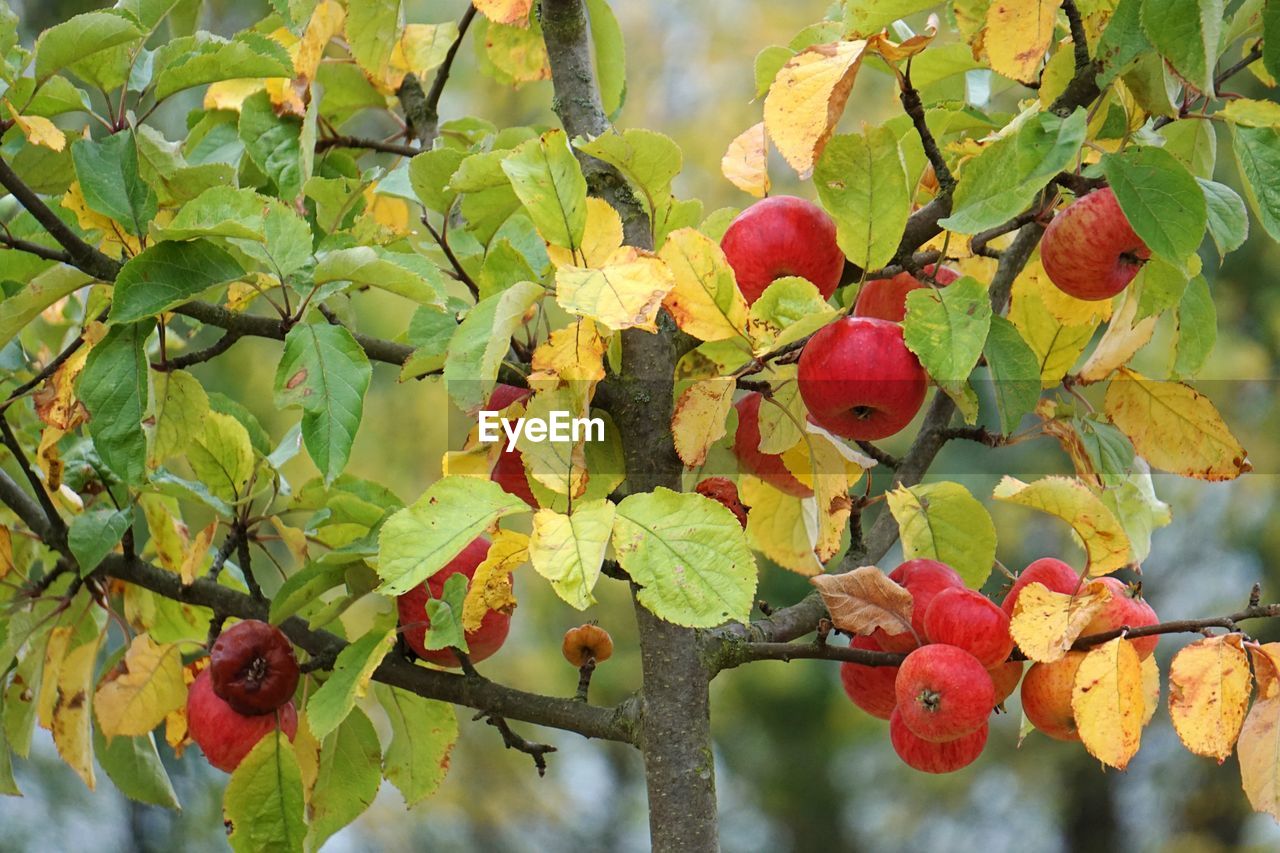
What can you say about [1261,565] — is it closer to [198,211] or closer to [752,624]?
[752,624]

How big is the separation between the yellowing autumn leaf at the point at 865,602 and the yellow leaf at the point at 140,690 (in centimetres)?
46

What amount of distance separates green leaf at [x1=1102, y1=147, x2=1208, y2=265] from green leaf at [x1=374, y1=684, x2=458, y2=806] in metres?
0.53

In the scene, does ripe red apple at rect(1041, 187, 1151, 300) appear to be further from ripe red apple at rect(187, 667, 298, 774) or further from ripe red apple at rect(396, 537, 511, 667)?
ripe red apple at rect(187, 667, 298, 774)

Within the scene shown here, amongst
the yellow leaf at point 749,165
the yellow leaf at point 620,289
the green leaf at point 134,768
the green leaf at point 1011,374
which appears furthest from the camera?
the green leaf at point 134,768

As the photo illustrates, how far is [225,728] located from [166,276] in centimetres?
33

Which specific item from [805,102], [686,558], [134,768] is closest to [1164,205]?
[805,102]

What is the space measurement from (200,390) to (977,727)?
0.49 meters

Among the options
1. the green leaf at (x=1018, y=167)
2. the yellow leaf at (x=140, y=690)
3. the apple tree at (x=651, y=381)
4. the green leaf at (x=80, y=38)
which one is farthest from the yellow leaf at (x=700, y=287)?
the yellow leaf at (x=140, y=690)

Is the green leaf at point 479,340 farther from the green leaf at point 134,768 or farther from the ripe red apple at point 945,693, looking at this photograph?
the green leaf at point 134,768

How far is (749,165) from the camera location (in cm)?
79

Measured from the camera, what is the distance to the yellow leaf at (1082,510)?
2.14 ft

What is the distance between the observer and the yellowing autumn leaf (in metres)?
0.68

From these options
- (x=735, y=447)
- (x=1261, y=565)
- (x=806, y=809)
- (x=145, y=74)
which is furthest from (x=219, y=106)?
(x=1261, y=565)

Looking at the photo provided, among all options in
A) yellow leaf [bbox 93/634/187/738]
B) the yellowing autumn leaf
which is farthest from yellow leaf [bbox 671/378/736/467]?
yellow leaf [bbox 93/634/187/738]
